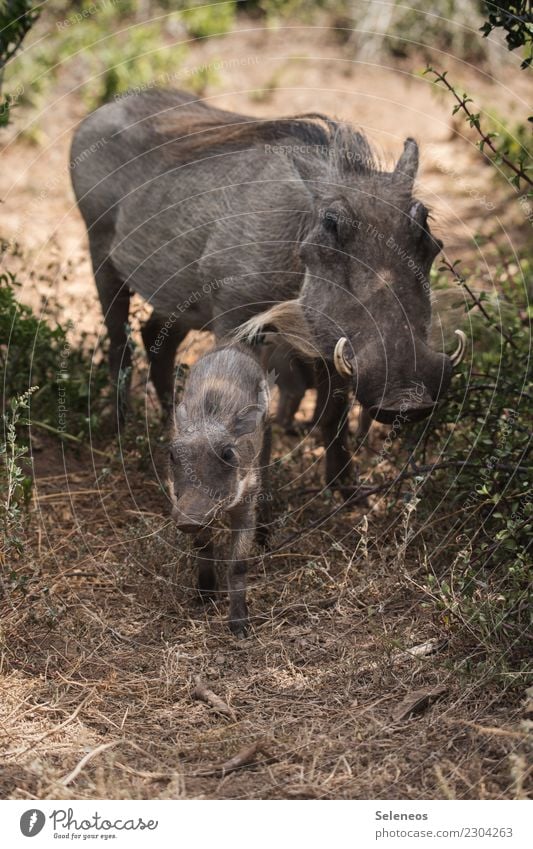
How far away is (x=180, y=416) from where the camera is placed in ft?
14.1

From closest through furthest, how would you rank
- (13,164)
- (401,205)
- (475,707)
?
(475,707), (401,205), (13,164)

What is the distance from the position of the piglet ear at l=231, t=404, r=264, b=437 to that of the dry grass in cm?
62

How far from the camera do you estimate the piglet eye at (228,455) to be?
414 centimetres

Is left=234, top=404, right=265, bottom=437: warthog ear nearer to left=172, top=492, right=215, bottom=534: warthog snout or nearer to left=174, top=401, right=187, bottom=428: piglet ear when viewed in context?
left=174, top=401, right=187, bottom=428: piglet ear

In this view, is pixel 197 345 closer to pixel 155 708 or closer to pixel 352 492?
pixel 352 492

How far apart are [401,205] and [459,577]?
1627mm

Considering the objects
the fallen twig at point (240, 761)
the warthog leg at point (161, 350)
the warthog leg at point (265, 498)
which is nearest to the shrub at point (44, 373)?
the warthog leg at point (161, 350)

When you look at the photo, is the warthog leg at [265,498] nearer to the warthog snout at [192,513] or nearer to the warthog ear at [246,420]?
the warthog ear at [246,420]

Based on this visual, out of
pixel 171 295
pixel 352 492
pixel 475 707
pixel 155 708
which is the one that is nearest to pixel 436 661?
pixel 475 707

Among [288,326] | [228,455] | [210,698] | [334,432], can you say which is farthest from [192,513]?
[334,432]

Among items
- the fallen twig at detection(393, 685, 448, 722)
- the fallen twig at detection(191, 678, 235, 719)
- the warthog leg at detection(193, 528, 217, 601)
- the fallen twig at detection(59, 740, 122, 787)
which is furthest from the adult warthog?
the fallen twig at detection(59, 740, 122, 787)

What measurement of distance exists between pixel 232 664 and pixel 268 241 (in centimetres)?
196

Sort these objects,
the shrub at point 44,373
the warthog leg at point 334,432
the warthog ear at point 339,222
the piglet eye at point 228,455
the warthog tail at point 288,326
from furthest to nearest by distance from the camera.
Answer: the shrub at point 44,373 → the warthog leg at point 334,432 → the warthog tail at point 288,326 → the warthog ear at point 339,222 → the piglet eye at point 228,455

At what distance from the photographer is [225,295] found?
5.02 metres
